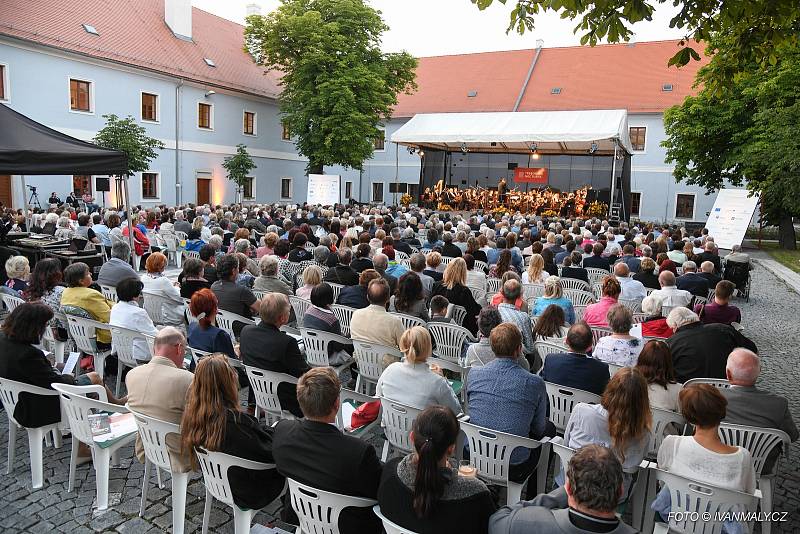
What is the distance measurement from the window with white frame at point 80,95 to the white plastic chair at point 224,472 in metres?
22.8

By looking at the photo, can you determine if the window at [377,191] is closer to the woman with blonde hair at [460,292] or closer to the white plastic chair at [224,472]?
the woman with blonde hair at [460,292]

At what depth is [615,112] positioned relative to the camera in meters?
19.8

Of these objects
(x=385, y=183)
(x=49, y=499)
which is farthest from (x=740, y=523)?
(x=385, y=183)

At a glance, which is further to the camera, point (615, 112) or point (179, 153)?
point (179, 153)

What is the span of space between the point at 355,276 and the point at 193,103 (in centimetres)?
2302

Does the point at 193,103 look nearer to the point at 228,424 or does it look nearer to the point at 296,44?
the point at 296,44

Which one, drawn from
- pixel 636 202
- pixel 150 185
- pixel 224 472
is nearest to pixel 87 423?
pixel 224 472

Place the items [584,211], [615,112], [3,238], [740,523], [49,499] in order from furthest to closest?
[584,211] → [615,112] → [3,238] → [49,499] → [740,523]

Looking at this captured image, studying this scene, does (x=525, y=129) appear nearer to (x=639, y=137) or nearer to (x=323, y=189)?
(x=323, y=189)

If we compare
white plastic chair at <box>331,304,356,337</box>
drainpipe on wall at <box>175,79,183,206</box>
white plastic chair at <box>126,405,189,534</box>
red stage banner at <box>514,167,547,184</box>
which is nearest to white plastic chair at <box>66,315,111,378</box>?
white plastic chair at <box>126,405,189,534</box>

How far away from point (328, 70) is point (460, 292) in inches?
926

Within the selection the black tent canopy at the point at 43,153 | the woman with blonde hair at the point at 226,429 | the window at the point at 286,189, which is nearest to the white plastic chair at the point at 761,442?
the woman with blonde hair at the point at 226,429

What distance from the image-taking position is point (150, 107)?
24547 mm

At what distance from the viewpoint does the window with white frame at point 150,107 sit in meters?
24.3
